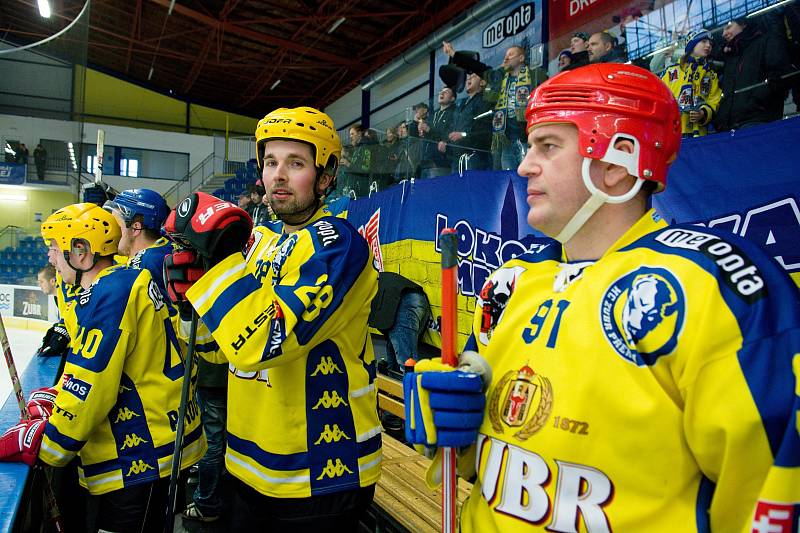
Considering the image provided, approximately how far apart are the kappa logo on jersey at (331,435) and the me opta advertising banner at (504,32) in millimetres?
7921

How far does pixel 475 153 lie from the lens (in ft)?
16.9

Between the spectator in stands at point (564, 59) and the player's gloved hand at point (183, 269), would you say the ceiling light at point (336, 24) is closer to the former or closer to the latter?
the spectator in stands at point (564, 59)

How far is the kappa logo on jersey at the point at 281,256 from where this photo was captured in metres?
1.61

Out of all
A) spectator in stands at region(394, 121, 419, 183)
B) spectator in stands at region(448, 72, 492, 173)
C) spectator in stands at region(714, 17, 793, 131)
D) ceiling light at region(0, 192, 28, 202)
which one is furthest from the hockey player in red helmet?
spectator in stands at region(394, 121, 419, 183)

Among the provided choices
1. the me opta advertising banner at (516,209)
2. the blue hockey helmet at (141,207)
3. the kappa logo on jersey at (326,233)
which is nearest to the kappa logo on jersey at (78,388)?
the kappa logo on jersey at (326,233)

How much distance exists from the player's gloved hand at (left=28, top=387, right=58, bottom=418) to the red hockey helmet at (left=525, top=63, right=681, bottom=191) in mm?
1831

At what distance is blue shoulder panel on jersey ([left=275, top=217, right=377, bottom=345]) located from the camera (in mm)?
1443

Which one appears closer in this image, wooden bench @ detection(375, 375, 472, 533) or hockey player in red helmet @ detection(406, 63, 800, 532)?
hockey player in red helmet @ detection(406, 63, 800, 532)

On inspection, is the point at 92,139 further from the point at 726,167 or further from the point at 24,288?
the point at 726,167

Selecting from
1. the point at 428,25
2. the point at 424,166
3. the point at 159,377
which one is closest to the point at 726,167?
the point at 159,377

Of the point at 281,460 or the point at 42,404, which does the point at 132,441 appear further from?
the point at 281,460

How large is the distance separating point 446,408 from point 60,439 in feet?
4.45

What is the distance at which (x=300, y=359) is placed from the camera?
5.24 feet

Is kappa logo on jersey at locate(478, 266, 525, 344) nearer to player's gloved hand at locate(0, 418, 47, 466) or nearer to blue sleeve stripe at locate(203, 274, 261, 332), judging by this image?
blue sleeve stripe at locate(203, 274, 261, 332)
